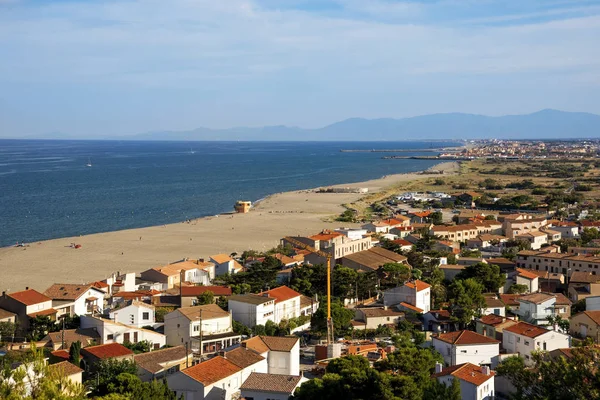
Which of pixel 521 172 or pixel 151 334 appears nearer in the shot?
pixel 151 334

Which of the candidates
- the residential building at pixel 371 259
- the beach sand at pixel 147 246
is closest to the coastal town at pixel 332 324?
the residential building at pixel 371 259

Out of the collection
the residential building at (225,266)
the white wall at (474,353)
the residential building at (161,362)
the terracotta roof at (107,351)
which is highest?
the terracotta roof at (107,351)

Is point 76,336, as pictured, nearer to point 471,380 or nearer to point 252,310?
point 252,310

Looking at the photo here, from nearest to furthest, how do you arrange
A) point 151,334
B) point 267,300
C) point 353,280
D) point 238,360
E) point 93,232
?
point 238,360 → point 151,334 → point 267,300 → point 353,280 → point 93,232

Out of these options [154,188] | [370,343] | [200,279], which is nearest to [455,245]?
[200,279]

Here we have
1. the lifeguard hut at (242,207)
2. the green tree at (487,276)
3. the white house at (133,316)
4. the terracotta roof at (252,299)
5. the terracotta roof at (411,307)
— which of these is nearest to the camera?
the white house at (133,316)

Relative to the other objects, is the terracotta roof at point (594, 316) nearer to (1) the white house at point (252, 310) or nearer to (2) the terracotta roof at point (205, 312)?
(1) the white house at point (252, 310)

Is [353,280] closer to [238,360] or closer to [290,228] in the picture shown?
[238,360]

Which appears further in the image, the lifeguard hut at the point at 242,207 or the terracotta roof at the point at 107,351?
the lifeguard hut at the point at 242,207
